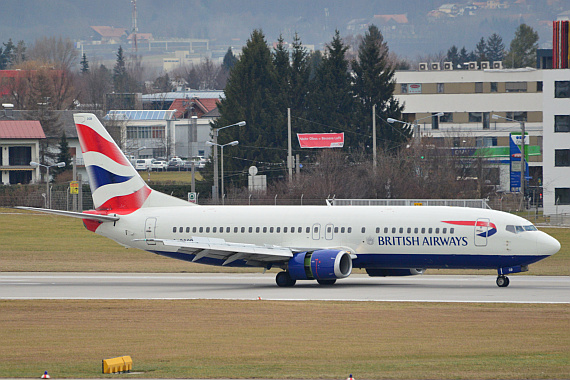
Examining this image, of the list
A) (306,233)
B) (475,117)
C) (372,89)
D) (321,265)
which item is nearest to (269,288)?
(321,265)

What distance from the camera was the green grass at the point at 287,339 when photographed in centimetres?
1888

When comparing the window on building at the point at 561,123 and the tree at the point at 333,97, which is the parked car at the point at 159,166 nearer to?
the tree at the point at 333,97

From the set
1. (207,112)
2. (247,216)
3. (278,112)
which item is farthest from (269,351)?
(207,112)

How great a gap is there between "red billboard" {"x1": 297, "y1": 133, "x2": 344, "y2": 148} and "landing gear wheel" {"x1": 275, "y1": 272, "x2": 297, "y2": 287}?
61681 millimetres

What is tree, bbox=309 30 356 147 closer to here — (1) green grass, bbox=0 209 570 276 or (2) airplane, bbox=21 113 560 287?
(1) green grass, bbox=0 209 570 276

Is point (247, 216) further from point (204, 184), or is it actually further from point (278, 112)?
point (278, 112)

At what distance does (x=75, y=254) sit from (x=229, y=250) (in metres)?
23.3

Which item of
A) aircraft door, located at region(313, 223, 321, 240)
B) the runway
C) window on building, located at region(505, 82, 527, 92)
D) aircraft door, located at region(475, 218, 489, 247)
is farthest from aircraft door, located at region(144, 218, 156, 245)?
window on building, located at region(505, 82, 527, 92)

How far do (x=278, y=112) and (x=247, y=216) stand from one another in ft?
207

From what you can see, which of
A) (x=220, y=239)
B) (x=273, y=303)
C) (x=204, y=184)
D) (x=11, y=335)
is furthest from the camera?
(x=204, y=184)

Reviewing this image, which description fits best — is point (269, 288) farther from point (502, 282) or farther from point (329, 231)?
point (502, 282)

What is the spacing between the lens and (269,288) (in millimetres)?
38594

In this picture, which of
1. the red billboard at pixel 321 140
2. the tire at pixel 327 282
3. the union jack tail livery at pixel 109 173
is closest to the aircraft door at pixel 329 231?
the tire at pixel 327 282

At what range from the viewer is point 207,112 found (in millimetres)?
199500
